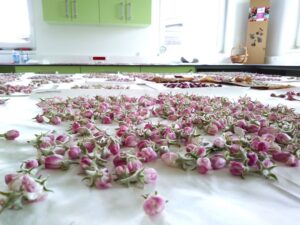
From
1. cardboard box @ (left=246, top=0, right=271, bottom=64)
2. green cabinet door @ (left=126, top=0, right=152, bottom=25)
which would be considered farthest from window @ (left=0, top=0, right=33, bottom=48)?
cardboard box @ (left=246, top=0, right=271, bottom=64)

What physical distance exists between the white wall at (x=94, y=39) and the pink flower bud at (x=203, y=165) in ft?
13.5

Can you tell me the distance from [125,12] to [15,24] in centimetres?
176

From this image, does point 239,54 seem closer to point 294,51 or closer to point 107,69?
point 294,51

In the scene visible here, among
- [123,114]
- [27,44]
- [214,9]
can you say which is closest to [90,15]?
[27,44]

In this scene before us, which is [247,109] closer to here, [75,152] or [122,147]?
[122,147]

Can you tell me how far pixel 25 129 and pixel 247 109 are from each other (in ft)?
2.27

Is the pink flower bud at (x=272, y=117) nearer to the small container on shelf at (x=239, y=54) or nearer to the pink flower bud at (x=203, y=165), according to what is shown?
the pink flower bud at (x=203, y=165)

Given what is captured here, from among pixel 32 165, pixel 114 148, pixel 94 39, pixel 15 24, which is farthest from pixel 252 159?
pixel 15 24

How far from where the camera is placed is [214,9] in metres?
Answer: 4.72

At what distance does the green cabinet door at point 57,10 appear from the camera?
3648mm

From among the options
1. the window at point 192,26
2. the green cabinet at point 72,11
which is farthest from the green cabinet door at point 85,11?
the window at point 192,26

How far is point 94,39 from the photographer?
4230mm

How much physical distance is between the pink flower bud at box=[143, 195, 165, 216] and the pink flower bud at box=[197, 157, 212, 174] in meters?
0.12

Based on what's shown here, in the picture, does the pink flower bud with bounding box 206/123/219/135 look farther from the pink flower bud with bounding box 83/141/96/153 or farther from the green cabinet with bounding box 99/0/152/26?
the green cabinet with bounding box 99/0/152/26
